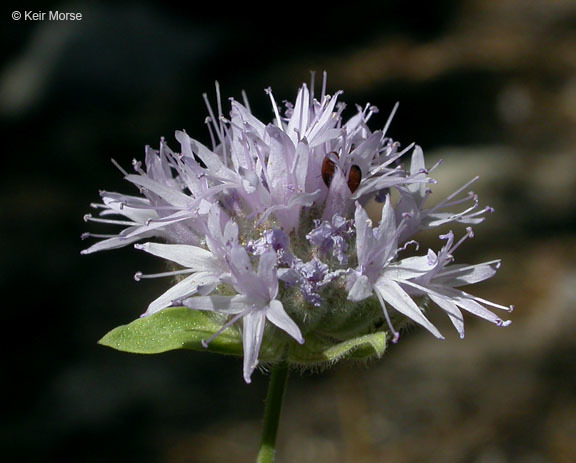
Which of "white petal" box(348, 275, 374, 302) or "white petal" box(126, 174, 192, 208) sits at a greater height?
"white petal" box(126, 174, 192, 208)

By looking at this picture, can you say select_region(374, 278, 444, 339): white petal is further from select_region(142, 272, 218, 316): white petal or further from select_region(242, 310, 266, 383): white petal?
select_region(142, 272, 218, 316): white petal

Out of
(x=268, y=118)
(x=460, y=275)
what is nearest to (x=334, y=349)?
(x=460, y=275)

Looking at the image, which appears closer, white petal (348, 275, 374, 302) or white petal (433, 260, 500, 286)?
white petal (348, 275, 374, 302)

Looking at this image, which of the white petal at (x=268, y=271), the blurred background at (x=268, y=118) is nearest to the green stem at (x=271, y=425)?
the white petal at (x=268, y=271)

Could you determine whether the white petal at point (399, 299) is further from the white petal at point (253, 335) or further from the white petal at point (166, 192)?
the white petal at point (166, 192)

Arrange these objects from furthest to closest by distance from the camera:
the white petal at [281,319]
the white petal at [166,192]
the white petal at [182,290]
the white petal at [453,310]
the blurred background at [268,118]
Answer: the blurred background at [268,118]
the white petal at [166,192]
the white petal at [453,310]
the white petal at [182,290]
the white petal at [281,319]

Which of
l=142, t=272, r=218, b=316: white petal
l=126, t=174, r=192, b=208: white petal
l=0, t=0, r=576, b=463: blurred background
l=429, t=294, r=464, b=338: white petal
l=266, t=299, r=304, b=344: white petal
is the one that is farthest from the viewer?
l=0, t=0, r=576, b=463: blurred background

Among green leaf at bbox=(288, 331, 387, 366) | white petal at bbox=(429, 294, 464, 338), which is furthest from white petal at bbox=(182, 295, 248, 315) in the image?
white petal at bbox=(429, 294, 464, 338)

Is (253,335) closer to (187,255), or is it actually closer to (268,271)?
(268,271)
